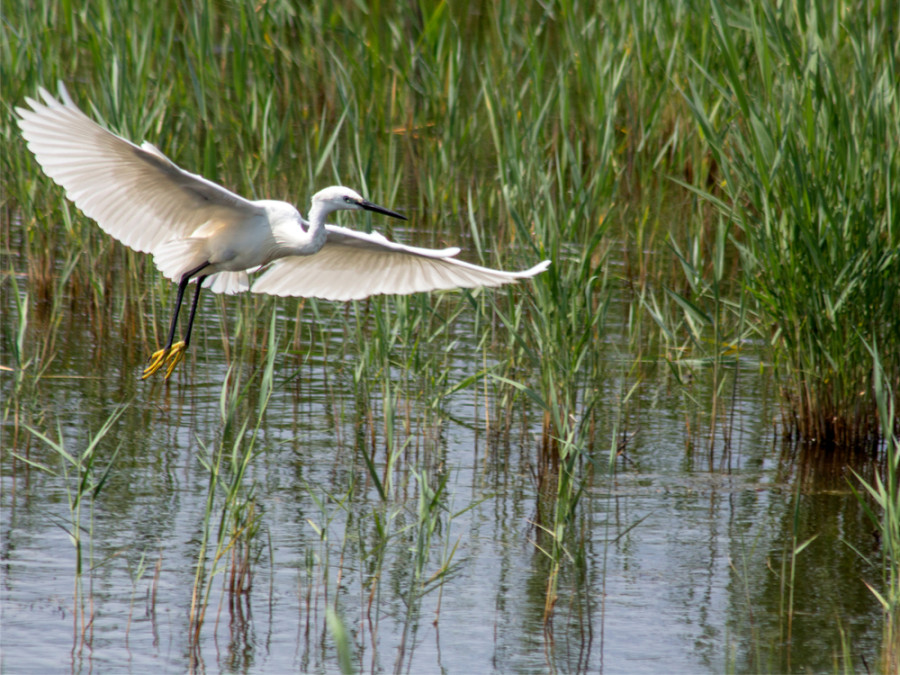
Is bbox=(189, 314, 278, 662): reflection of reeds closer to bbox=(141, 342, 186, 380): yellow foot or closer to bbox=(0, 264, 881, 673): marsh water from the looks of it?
bbox=(0, 264, 881, 673): marsh water

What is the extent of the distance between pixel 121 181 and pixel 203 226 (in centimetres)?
37

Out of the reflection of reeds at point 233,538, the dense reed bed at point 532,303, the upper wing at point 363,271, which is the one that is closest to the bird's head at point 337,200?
the upper wing at point 363,271

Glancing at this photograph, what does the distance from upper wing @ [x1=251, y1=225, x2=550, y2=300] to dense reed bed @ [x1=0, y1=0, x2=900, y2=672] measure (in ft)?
0.43

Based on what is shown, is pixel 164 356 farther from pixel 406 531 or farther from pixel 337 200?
pixel 406 531

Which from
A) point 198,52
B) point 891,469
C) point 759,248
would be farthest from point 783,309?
point 198,52

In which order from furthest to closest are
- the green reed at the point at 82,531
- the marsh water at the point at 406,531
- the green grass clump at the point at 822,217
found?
→ the green grass clump at the point at 822,217 → the marsh water at the point at 406,531 → the green reed at the point at 82,531

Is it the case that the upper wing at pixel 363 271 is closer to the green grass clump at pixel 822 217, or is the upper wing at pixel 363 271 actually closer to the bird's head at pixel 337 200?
the bird's head at pixel 337 200

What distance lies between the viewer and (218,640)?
3461 mm

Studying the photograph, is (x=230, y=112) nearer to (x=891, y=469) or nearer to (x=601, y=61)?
(x=601, y=61)

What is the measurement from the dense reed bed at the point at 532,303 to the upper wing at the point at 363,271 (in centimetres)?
13

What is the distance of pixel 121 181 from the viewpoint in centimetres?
430

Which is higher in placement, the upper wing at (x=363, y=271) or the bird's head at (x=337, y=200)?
the bird's head at (x=337, y=200)

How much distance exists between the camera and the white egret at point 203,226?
4078 millimetres

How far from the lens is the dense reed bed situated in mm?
4230
